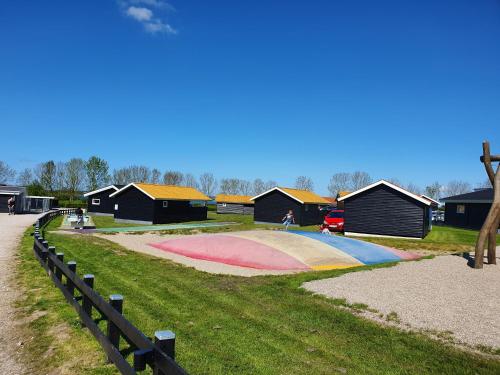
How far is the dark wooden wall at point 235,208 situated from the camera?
215 feet

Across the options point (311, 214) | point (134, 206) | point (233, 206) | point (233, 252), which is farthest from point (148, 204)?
point (233, 206)

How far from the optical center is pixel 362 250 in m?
19.8

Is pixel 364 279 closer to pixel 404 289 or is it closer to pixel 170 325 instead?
pixel 404 289

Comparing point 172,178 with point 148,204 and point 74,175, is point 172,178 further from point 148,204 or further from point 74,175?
point 148,204

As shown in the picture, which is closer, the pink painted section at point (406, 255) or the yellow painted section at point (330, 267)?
the yellow painted section at point (330, 267)

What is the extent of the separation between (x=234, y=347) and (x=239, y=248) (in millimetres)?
11560

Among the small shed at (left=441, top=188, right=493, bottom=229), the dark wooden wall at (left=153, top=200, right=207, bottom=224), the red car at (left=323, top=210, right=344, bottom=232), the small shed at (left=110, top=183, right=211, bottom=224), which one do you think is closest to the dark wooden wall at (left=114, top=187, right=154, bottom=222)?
the small shed at (left=110, top=183, right=211, bottom=224)

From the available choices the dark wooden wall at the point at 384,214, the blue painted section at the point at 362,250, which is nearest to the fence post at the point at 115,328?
the blue painted section at the point at 362,250

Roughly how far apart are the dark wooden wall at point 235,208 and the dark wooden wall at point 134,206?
30514 millimetres

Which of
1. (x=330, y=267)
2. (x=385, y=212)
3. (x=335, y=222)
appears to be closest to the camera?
(x=330, y=267)

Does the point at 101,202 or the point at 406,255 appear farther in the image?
the point at 101,202

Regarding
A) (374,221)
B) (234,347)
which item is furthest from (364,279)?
(374,221)

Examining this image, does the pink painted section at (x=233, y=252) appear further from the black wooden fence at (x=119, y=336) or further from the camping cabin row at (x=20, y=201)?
the camping cabin row at (x=20, y=201)

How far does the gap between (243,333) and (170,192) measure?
33.9 m
